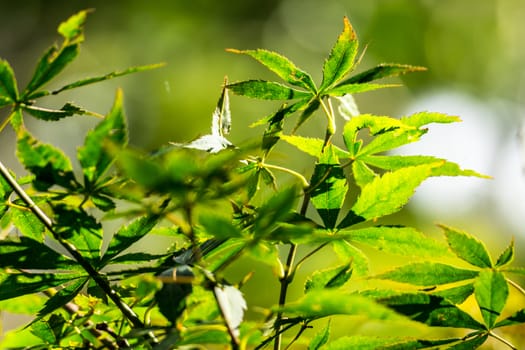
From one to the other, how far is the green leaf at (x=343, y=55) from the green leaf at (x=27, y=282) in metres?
0.34

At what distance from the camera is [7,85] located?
0.59 meters

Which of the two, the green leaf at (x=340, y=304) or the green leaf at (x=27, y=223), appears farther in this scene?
the green leaf at (x=27, y=223)

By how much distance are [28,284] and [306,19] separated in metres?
9.26

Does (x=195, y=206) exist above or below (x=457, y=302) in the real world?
above

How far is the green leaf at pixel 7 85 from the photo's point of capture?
576 mm

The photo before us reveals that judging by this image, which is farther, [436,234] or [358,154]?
[436,234]

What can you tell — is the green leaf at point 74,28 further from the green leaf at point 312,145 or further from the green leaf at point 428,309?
the green leaf at point 428,309

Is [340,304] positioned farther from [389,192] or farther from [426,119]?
[426,119]

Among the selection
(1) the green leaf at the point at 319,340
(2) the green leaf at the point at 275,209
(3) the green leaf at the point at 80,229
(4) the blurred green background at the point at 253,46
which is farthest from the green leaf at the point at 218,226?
(4) the blurred green background at the point at 253,46

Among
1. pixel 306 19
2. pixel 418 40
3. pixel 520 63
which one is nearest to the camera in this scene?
pixel 418 40

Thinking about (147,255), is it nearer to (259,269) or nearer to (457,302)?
(457,302)

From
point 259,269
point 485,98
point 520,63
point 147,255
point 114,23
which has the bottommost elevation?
point 259,269

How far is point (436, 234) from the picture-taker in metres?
2.98

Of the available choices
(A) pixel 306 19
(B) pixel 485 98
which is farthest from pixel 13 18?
(B) pixel 485 98
